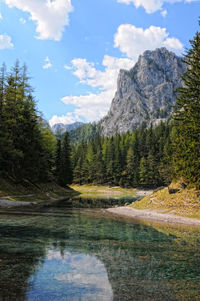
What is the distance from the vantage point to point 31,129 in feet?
159

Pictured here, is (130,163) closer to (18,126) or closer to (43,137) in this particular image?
(43,137)

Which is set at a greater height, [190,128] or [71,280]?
[190,128]

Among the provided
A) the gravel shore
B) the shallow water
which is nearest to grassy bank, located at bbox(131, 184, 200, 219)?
the shallow water

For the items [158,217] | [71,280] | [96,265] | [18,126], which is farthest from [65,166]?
[71,280]

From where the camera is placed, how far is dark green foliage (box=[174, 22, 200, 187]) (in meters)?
29.1

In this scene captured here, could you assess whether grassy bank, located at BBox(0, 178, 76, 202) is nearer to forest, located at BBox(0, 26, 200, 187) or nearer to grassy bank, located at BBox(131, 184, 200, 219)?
forest, located at BBox(0, 26, 200, 187)

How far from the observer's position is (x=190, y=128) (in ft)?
99.1

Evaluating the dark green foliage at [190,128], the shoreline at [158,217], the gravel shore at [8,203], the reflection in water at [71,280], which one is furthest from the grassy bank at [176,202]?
the reflection in water at [71,280]

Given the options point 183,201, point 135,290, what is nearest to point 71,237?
point 135,290

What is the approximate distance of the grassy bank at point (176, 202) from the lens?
1116 inches

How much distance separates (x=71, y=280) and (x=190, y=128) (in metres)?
25.9

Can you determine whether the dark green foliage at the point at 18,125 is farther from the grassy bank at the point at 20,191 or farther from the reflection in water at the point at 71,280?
the reflection in water at the point at 71,280

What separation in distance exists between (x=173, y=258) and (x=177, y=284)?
3.72 meters

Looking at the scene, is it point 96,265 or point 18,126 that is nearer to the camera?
point 96,265
